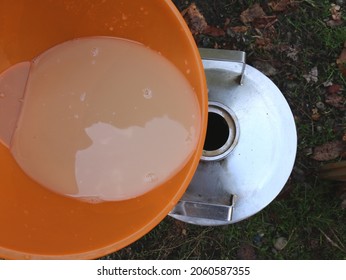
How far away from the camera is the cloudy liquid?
1.00m

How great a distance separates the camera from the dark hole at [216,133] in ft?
3.87

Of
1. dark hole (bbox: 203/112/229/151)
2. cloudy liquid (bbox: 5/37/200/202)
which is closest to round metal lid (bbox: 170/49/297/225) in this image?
dark hole (bbox: 203/112/229/151)

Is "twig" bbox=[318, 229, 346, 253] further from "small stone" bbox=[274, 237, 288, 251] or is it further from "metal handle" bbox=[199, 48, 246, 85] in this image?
"metal handle" bbox=[199, 48, 246, 85]

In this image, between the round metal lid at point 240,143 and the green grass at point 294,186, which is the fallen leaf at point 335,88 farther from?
the round metal lid at point 240,143

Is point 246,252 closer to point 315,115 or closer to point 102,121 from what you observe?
point 315,115

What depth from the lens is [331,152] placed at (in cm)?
141

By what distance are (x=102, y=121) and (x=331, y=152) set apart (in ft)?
2.30

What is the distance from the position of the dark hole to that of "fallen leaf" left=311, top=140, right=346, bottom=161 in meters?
0.36

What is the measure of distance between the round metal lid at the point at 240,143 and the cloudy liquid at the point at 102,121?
0.52 feet

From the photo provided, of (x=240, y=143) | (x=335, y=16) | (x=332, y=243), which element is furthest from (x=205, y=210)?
(x=335, y=16)

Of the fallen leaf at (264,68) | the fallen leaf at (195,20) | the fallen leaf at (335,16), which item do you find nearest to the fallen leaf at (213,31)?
the fallen leaf at (195,20)
